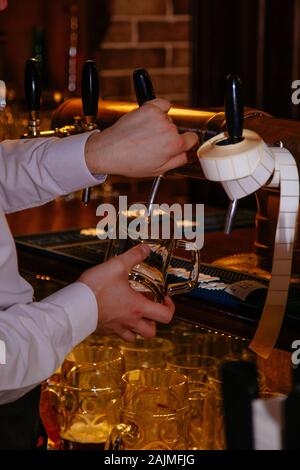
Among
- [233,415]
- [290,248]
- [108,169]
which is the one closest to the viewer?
[233,415]

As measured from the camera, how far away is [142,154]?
127 centimetres

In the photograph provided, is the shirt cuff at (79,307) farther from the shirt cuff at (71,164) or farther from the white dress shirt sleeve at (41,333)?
the shirt cuff at (71,164)

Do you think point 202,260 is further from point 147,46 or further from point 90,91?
point 147,46

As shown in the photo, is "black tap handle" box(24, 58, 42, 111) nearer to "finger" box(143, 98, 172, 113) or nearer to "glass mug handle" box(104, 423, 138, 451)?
"finger" box(143, 98, 172, 113)

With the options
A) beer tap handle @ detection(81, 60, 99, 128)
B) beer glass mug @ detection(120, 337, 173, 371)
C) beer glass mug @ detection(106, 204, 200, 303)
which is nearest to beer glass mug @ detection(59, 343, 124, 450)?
beer glass mug @ detection(120, 337, 173, 371)

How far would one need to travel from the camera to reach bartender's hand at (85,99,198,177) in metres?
1.26

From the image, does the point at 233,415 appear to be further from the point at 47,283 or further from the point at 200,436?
the point at 47,283

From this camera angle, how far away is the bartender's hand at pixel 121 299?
1.26 metres

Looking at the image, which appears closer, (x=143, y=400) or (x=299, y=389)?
(x=299, y=389)

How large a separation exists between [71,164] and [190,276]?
254 mm

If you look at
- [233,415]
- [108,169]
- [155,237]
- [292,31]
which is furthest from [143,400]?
[292,31]

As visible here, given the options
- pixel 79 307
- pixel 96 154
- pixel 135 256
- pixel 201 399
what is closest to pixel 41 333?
pixel 79 307

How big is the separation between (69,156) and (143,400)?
37cm

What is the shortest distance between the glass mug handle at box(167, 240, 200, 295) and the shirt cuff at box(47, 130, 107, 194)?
155 millimetres
